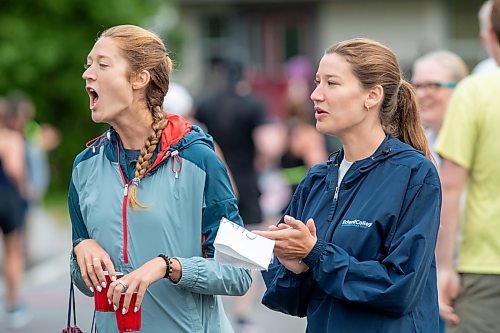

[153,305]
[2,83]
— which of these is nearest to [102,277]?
[153,305]

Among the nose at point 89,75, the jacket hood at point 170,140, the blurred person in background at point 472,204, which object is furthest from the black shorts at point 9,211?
the nose at point 89,75

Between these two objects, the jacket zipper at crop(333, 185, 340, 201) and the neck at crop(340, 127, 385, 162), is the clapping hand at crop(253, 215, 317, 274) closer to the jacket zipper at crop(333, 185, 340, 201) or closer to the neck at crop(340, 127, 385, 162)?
the jacket zipper at crop(333, 185, 340, 201)

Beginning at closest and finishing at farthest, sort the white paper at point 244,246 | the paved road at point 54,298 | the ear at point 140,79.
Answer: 1. the white paper at point 244,246
2. the ear at point 140,79
3. the paved road at point 54,298

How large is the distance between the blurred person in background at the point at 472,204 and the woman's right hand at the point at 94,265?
5.89 ft

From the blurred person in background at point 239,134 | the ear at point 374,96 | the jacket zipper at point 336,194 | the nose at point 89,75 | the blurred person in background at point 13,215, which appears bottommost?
the blurred person in background at point 13,215

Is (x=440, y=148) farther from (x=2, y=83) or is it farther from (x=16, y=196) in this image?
(x=2, y=83)

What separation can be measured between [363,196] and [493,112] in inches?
53.4

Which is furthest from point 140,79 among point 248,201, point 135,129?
point 248,201

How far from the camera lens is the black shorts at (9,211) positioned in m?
10.7

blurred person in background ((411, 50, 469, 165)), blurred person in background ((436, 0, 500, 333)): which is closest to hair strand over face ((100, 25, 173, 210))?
blurred person in background ((436, 0, 500, 333))

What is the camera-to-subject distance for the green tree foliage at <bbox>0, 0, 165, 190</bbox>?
2733 centimetres

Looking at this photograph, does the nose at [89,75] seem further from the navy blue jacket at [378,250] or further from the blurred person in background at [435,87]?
the blurred person in background at [435,87]

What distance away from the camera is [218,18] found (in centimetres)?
3853

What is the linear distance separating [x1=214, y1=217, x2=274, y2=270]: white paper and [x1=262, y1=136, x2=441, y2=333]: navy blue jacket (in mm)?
184
